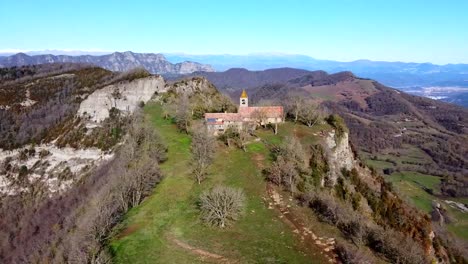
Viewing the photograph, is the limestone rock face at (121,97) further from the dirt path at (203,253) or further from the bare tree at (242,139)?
the dirt path at (203,253)

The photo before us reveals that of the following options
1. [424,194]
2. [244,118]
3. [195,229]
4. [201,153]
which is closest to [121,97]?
[244,118]

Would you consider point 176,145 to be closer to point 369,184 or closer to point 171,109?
point 171,109

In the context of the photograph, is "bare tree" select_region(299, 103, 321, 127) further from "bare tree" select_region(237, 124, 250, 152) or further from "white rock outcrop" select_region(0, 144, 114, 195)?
"white rock outcrop" select_region(0, 144, 114, 195)

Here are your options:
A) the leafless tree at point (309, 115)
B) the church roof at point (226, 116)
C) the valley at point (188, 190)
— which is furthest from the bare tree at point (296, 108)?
the church roof at point (226, 116)

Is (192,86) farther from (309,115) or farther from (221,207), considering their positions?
(221,207)

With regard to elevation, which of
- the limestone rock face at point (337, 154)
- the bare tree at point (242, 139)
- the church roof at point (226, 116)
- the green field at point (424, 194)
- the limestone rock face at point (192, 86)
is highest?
the limestone rock face at point (192, 86)

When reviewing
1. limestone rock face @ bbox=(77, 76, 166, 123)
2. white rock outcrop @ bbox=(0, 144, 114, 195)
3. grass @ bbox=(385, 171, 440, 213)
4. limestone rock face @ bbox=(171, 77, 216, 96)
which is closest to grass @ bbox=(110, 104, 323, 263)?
white rock outcrop @ bbox=(0, 144, 114, 195)
